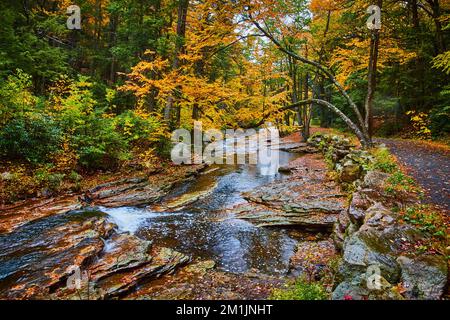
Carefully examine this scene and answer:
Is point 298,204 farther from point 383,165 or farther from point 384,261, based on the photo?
point 384,261

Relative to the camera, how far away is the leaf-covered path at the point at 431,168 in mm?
6195

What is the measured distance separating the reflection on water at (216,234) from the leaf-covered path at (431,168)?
3430 millimetres

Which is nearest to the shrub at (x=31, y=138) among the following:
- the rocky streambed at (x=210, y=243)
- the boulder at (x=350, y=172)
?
the rocky streambed at (x=210, y=243)

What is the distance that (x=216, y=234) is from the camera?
8.02 metres

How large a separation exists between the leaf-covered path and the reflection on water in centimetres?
343

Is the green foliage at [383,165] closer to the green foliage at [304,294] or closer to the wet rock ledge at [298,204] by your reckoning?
the wet rock ledge at [298,204]

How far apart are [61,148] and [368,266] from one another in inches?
444

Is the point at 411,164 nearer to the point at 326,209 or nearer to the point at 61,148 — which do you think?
Answer: the point at 326,209

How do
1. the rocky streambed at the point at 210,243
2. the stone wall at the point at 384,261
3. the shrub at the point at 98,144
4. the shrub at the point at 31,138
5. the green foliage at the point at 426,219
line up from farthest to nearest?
the shrub at the point at 98,144
the shrub at the point at 31,138
the green foliage at the point at 426,219
the rocky streambed at the point at 210,243
the stone wall at the point at 384,261

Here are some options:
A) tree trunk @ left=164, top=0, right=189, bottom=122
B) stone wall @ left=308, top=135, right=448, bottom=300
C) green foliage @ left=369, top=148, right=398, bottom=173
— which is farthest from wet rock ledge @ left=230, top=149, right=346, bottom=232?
tree trunk @ left=164, top=0, right=189, bottom=122

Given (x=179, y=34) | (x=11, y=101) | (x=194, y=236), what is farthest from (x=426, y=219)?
(x=179, y=34)

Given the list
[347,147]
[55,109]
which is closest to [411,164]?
[347,147]

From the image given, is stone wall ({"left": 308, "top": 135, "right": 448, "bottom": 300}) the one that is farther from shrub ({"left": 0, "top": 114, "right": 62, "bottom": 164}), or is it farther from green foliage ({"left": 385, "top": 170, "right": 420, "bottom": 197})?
shrub ({"left": 0, "top": 114, "right": 62, "bottom": 164})

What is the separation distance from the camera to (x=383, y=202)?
5.78 meters
